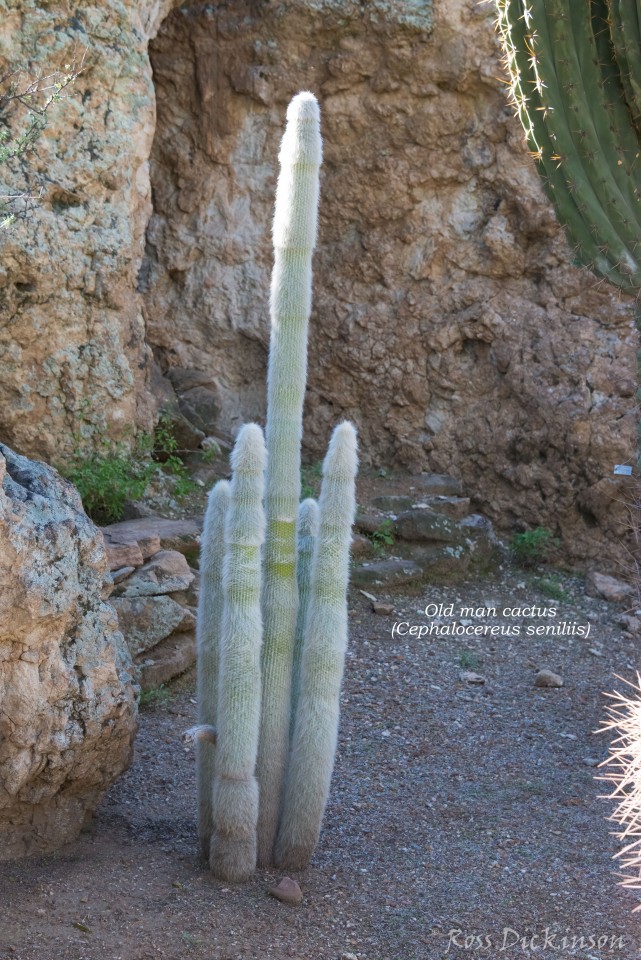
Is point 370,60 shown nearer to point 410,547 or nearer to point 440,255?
point 440,255

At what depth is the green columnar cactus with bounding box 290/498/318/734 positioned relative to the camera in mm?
3484

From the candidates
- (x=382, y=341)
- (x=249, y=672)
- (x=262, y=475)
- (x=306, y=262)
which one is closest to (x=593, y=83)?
(x=306, y=262)

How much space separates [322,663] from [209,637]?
A: 0.41 m

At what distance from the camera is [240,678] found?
3197 millimetres

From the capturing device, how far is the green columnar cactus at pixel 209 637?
11.2 ft

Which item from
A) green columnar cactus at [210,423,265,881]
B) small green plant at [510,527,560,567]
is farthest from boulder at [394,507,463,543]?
green columnar cactus at [210,423,265,881]

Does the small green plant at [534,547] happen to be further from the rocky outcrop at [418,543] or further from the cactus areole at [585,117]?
the cactus areole at [585,117]

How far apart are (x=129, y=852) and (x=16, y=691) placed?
0.70m

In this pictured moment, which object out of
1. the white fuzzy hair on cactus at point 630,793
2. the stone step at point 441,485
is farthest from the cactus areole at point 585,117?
the stone step at point 441,485

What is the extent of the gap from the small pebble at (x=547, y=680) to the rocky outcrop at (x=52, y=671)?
2.70m

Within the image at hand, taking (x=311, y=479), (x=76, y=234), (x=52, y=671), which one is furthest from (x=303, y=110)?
(x=311, y=479)

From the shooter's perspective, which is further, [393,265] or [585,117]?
[393,265]

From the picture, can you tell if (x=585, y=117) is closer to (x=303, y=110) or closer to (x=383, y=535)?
(x=303, y=110)

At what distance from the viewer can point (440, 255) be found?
7734mm
